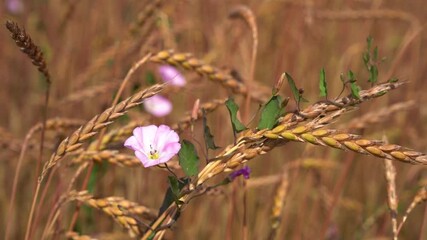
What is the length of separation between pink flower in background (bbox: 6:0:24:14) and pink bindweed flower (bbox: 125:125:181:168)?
171cm

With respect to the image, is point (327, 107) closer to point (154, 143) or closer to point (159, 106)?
point (154, 143)

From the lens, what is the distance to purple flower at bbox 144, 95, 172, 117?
4.57 feet

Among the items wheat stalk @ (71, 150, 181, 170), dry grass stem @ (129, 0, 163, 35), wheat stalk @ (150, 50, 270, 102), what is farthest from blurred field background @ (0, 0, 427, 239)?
wheat stalk @ (71, 150, 181, 170)

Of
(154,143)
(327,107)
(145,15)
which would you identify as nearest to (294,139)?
(327,107)

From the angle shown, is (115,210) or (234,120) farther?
(115,210)

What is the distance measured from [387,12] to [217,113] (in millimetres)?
502

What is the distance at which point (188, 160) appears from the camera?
64cm

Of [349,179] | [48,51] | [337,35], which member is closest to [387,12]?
[349,179]

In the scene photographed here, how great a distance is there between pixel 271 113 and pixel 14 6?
1.83 meters

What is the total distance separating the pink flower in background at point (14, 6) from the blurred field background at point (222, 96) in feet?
0.05

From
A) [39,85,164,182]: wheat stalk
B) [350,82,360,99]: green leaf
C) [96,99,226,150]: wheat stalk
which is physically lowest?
[350,82,360,99]: green leaf

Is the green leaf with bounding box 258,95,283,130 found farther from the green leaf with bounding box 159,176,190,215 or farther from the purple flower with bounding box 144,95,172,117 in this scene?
the purple flower with bounding box 144,95,172,117

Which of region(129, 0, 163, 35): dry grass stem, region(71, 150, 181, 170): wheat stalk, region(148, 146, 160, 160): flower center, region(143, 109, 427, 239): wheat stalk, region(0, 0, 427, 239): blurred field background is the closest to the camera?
region(143, 109, 427, 239): wheat stalk

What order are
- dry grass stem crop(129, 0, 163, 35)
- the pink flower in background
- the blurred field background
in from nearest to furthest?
dry grass stem crop(129, 0, 163, 35), the blurred field background, the pink flower in background
